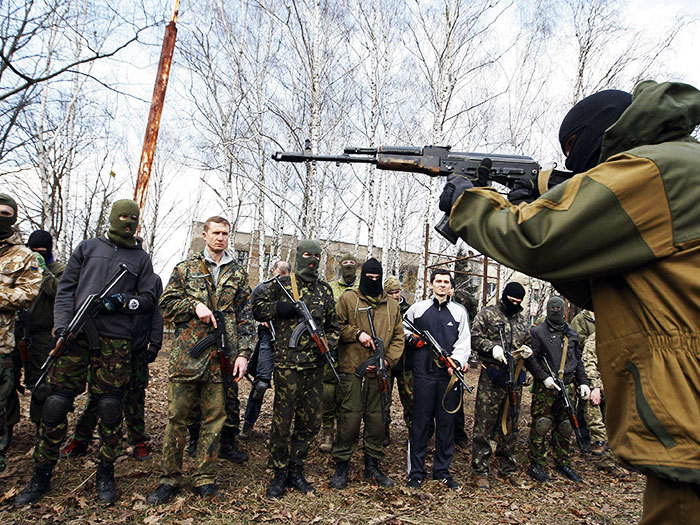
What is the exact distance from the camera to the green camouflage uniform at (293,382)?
4.52 meters

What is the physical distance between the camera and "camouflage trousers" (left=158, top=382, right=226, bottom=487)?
13.1 ft

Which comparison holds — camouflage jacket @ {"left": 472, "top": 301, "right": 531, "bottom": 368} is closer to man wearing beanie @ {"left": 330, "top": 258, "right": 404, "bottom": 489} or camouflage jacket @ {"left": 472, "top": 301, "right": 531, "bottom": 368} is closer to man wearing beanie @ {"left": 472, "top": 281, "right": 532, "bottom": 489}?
man wearing beanie @ {"left": 472, "top": 281, "right": 532, "bottom": 489}

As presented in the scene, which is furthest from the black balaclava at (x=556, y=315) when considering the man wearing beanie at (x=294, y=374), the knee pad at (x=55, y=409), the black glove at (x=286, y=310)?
the knee pad at (x=55, y=409)

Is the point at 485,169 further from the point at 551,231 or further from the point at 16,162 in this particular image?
the point at 16,162

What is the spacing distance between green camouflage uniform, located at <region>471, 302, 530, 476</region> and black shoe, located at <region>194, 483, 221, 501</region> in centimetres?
318

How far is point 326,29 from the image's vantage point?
1292 cm

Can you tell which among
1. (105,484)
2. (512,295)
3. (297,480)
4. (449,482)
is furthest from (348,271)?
(105,484)

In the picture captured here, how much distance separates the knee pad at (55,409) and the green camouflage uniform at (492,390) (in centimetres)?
453

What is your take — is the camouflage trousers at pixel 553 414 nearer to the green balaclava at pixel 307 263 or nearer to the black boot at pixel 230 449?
the green balaclava at pixel 307 263

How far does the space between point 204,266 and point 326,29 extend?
11.0 m

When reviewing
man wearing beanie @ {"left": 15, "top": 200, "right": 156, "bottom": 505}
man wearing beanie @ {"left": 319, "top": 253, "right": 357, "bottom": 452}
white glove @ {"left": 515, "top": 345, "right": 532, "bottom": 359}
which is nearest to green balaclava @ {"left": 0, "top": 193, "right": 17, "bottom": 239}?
man wearing beanie @ {"left": 15, "top": 200, "right": 156, "bottom": 505}

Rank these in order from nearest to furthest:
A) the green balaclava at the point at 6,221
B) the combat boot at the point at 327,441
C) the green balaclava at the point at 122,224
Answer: the green balaclava at the point at 6,221
the green balaclava at the point at 122,224
the combat boot at the point at 327,441

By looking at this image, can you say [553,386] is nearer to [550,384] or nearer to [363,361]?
[550,384]

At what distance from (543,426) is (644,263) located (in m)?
5.11
